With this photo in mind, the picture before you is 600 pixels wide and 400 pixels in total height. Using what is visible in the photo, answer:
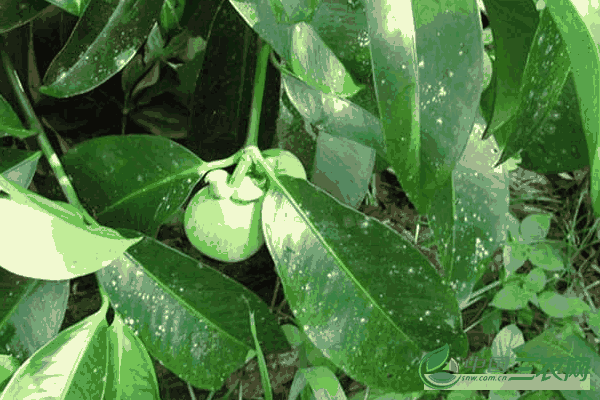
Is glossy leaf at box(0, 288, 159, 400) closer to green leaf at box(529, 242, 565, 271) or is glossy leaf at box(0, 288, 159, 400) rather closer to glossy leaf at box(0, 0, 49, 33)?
glossy leaf at box(0, 0, 49, 33)

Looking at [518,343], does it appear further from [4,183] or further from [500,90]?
[4,183]

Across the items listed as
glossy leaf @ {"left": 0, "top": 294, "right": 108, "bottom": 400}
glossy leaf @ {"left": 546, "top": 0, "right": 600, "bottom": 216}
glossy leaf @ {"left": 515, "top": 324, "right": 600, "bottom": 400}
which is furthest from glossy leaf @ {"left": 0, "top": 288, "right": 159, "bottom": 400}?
glossy leaf @ {"left": 515, "top": 324, "right": 600, "bottom": 400}

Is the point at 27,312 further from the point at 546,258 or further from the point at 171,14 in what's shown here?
the point at 546,258

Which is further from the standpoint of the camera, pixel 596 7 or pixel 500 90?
pixel 500 90

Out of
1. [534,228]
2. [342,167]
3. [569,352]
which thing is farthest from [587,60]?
[534,228]

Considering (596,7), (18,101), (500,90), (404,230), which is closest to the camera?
(596,7)

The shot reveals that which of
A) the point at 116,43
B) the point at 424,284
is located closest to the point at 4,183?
the point at 116,43
